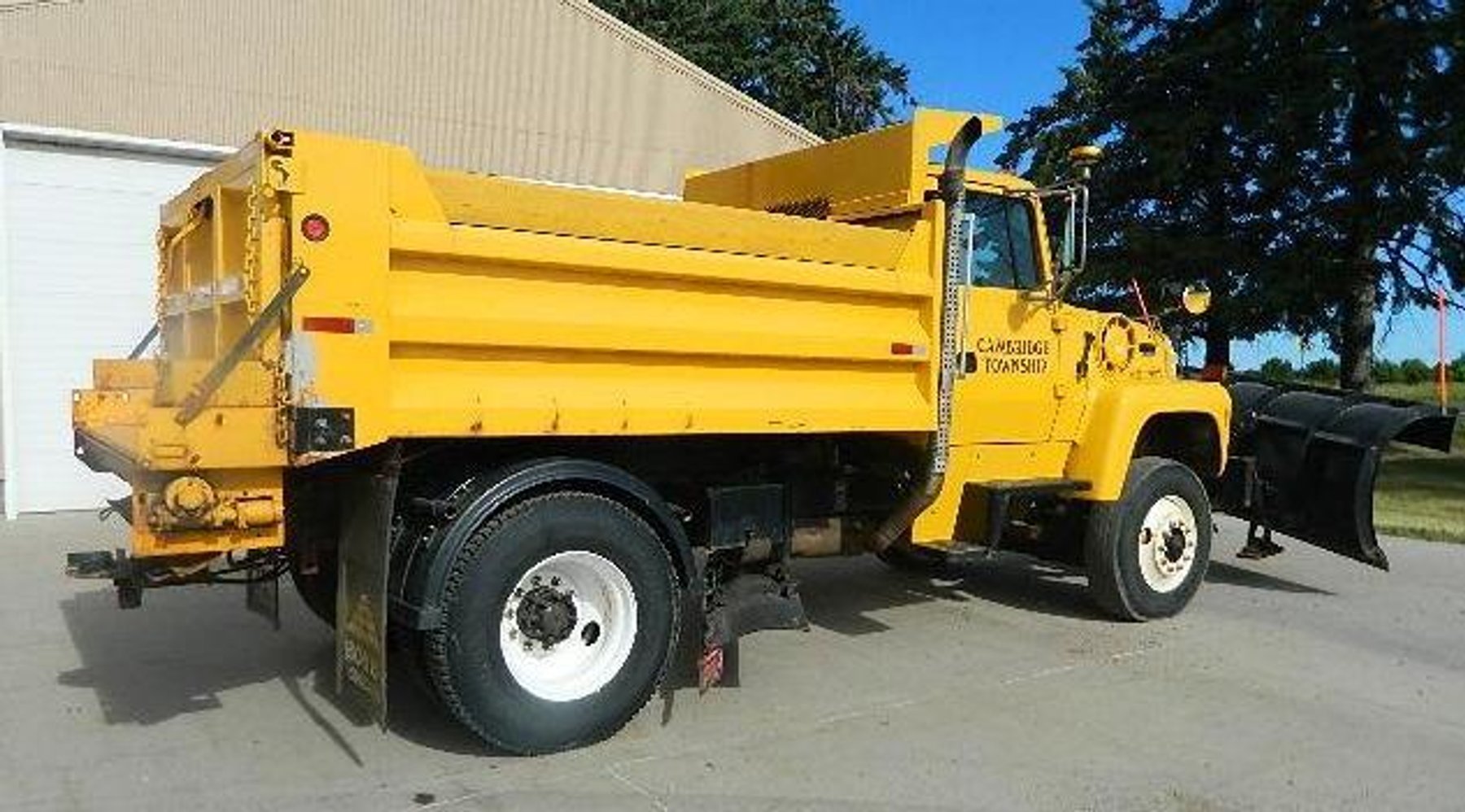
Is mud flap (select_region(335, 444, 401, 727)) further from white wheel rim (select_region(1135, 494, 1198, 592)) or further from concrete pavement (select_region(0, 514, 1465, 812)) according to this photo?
white wheel rim (select_region(1135, 494, 1198, 592))

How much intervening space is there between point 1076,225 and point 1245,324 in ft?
52.8

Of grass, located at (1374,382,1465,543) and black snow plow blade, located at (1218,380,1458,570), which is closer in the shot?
black snow plow blade, located at (1218,380,1458,570)

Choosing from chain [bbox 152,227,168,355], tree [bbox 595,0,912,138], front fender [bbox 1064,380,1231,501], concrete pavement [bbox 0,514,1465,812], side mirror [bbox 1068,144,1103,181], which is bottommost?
concrete pavement [bbox 0,514,1465,812]

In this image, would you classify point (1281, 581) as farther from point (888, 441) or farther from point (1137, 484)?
point (888, 441)

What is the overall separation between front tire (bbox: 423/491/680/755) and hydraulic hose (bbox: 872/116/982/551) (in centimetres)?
166

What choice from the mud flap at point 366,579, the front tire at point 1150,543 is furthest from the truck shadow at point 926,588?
the mud flap at point 366,579

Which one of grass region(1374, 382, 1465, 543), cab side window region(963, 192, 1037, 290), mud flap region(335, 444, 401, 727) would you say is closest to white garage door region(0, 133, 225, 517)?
mud flap region(335, 444, 401, 727)

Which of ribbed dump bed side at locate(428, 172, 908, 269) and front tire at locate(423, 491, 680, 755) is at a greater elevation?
ribbed dump bed side at locate(428, 172, 908, 269)

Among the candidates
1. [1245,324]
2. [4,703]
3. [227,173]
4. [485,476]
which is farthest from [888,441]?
[1245,324]

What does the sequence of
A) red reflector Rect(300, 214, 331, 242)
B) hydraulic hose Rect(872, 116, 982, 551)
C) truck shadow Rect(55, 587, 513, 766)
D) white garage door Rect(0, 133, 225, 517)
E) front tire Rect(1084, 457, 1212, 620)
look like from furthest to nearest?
white garage door Rect(0, 133, 225, 517) < front tire Rect(1084, 457, 1212, 620) < hydraulic hose Rect(872, 116, 982, 551) < truck shadow Rect(55, 587, 513, 766) < red reflector Rect(300, 214, 331, 242)

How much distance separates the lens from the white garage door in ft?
35.6

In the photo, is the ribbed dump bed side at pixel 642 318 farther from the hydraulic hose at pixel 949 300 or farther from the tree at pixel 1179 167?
the tree at pixel 1179 167

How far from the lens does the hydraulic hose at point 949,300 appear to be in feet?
20.0

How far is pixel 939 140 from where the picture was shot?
6418 mm
